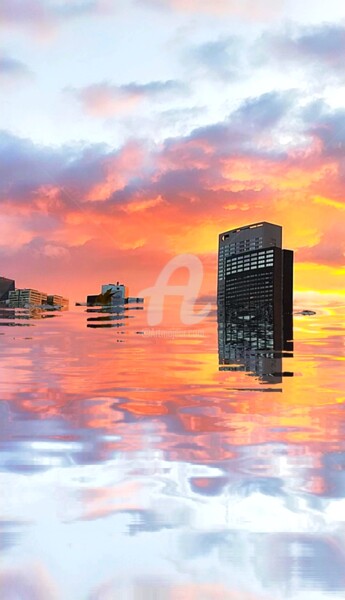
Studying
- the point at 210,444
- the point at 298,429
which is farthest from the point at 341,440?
the point at 210,444

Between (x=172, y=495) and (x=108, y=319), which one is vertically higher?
(x=108, y=319)

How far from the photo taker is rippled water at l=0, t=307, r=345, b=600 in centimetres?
394

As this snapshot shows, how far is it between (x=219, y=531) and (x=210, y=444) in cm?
256

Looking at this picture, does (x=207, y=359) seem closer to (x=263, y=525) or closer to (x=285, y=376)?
(x=285, y=376)

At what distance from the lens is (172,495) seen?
536 cm

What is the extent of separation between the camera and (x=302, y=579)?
155 inches

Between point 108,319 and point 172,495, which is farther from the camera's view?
point 108,319

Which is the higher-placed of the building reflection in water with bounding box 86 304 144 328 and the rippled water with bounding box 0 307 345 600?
the building reflection in water with bounding box 86 304 144 328

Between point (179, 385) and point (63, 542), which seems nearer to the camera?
point (63, 542)

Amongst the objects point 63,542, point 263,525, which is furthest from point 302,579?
point 63,542

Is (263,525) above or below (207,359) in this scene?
below

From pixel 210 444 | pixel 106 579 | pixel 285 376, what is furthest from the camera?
pixel 285 376

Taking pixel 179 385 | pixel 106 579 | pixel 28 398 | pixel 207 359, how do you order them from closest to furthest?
pixel 106 579 < pixel 28 398 < pixel 179 385 < pixel 207 359

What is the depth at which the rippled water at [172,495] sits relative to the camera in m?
3.94
